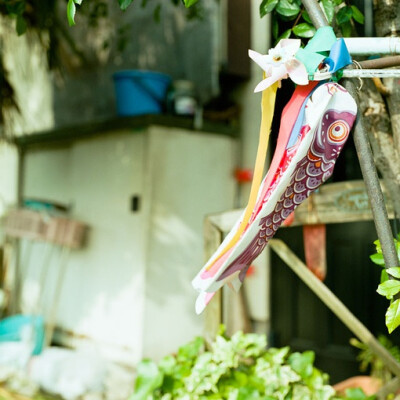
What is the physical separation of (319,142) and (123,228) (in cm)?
324

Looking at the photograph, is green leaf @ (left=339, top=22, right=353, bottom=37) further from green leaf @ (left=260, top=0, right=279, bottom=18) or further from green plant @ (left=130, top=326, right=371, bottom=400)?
green plant @ (left=130, top=326, right=371, bottom=400)

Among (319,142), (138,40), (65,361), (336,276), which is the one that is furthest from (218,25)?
(319,142)

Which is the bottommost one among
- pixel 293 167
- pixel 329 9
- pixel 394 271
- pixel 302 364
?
pixel 302 364

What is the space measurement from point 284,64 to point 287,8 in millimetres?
542

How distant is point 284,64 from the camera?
5.32 ft

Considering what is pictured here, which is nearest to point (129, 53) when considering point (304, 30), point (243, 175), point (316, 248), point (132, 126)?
point (132, 126)

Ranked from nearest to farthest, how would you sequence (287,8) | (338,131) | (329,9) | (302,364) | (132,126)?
(338,131), (329,9), (287,8), (302,364), (132,126)

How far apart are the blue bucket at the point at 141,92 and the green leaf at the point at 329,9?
2.90 m

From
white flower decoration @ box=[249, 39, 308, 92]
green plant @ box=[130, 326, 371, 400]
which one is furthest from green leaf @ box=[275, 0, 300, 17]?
green plant @ box=[130, 326, 371, 400]

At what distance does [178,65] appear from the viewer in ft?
17.4

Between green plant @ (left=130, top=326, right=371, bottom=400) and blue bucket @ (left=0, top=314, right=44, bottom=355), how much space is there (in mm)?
2420

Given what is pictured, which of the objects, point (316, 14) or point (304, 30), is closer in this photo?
point (316, 14)

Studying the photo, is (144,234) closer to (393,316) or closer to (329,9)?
(329,9)

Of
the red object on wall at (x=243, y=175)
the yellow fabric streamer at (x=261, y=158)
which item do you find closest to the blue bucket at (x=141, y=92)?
the red object on wall at (x=243, y=175)
